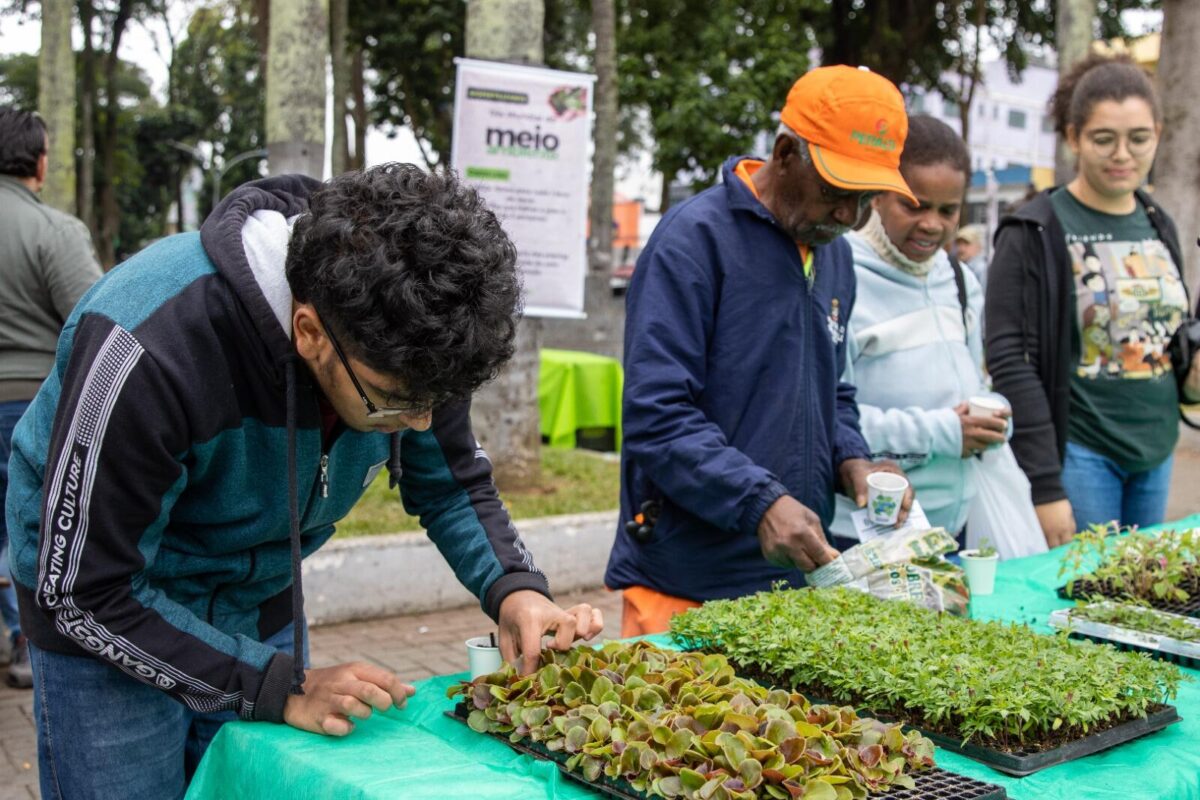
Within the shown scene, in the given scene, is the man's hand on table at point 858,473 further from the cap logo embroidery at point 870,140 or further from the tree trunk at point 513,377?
the tree trunk at point 513,377

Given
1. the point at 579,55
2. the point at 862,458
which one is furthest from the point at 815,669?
the point at 579,55

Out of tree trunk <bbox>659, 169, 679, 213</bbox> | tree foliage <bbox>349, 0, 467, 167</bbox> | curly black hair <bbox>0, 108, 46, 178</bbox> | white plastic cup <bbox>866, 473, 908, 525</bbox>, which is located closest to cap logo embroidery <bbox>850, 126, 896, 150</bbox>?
white plastic cup <bbox>866, 473, 908, 525</bbox>

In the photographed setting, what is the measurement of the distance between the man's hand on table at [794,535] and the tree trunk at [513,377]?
4075 millimetres

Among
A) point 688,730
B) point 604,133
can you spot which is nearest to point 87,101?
point 604,133

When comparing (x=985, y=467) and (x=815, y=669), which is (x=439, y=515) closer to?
(x=815, y=669)

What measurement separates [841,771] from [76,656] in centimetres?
114

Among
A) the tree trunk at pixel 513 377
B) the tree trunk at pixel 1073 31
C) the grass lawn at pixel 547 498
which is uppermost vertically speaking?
the tree trunk at pixel 1073 31

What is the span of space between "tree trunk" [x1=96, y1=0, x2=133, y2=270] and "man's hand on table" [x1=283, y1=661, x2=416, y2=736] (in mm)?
22676

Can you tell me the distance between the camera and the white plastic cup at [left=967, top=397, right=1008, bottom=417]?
116 inches

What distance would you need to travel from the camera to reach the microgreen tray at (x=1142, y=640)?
87.2 inches

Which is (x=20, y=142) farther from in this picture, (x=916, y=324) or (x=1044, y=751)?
(x=1044, y=751)

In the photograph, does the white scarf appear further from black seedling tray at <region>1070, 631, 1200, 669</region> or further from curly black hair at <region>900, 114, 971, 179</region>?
black seedling tray at <region>1070, 631, 1200, 669</region>

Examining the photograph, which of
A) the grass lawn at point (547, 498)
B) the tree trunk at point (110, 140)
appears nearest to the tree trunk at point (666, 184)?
the grass lawn at point (547, 498)

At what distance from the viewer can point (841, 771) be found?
1501mm
